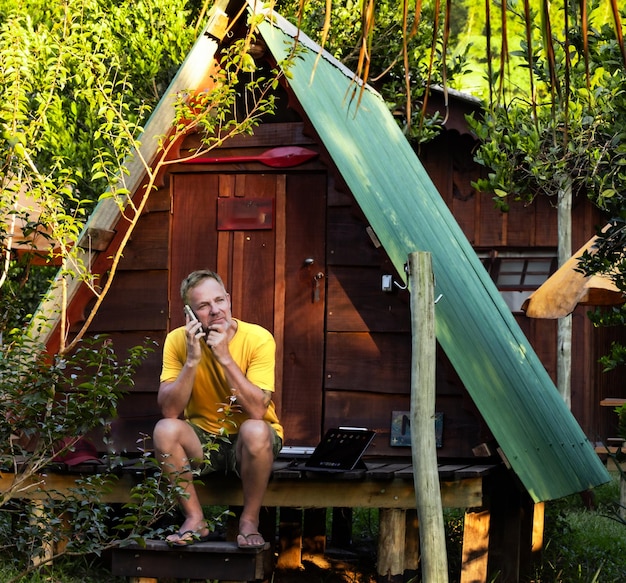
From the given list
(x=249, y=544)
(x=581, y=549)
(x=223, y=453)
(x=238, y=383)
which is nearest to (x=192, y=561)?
(x=249, y=544)

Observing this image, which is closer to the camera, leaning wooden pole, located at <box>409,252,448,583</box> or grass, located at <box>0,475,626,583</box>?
leaning wooden pole, located at <box>409,252,448,583</box>

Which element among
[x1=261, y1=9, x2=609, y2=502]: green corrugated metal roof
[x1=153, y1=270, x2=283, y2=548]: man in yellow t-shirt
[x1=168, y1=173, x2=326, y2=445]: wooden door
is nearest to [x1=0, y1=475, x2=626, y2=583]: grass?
[x1=261, y1=9, x2=609, y2=502]: green corrugated metal roof

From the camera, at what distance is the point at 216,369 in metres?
6.14

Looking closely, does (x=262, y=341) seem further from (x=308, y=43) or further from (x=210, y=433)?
(x=308, y=43)

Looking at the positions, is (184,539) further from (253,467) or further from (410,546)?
(410,546)

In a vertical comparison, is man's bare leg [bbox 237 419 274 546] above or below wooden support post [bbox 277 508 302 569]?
above

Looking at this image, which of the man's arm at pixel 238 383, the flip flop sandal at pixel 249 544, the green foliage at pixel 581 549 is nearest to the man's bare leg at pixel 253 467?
the flip flop sandal at pixel 249 544

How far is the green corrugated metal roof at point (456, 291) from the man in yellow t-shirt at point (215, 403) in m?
1.20

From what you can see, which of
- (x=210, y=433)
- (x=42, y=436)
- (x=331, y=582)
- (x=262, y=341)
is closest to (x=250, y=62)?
(x=262, y=341)

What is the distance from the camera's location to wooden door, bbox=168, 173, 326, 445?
24.4 ft

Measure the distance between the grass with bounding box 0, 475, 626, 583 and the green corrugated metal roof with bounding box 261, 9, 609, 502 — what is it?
0.59 m

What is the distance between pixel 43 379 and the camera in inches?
207

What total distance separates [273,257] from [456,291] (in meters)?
1.34

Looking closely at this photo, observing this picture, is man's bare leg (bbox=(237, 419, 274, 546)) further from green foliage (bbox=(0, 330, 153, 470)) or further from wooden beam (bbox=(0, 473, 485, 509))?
green foliage (bbox=(0, 330, 153, 470))
